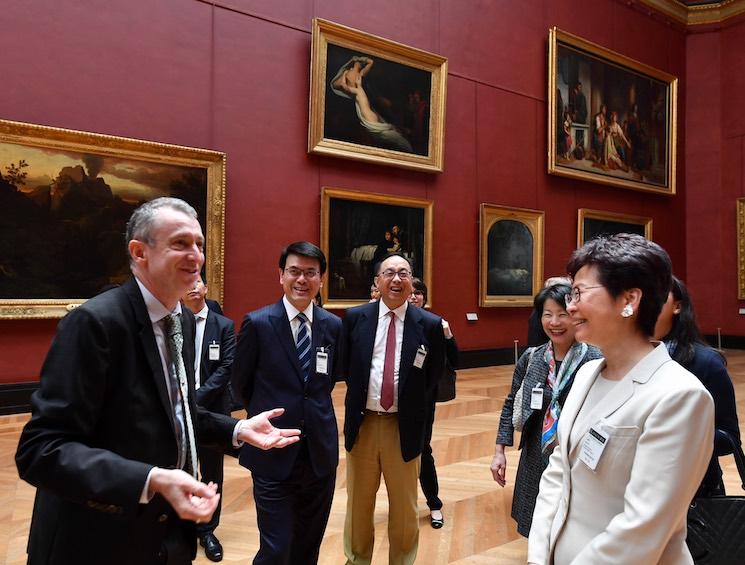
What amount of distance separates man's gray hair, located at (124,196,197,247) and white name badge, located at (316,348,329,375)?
1.57 meters

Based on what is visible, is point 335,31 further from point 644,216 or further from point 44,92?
point 644,216

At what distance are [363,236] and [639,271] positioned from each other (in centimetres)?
868

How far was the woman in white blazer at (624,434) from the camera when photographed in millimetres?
1535

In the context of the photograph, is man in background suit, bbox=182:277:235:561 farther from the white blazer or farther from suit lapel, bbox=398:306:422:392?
the white blazer

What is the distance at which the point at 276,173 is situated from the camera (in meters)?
9.50

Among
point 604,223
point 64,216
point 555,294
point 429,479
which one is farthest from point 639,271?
point 604,223

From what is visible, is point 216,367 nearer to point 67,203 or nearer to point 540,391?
point 540,391

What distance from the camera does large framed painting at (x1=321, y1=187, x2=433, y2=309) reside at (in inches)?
393

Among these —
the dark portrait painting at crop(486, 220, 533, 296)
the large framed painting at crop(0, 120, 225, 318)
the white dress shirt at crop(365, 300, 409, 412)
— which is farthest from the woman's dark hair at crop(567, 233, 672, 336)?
the dark portrait painting at crop(486, 220, 533, 296)

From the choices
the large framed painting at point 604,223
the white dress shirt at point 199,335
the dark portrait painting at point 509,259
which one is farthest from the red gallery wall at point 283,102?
the white dress shirt at point 199,335

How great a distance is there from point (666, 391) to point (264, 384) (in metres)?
2.32

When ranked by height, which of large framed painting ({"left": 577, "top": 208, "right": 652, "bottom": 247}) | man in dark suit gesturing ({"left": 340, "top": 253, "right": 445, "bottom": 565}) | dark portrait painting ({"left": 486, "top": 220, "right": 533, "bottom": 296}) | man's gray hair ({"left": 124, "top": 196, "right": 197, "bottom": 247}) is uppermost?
large framed painting ({"left": 577, "top": 208, "right": 652, "bottom": 247})

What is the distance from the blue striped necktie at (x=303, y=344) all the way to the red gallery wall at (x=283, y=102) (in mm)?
5663

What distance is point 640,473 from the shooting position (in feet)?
5.11
